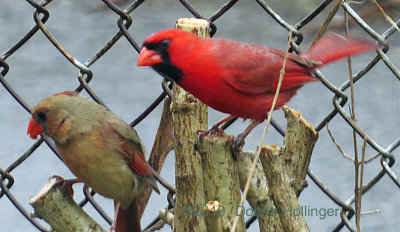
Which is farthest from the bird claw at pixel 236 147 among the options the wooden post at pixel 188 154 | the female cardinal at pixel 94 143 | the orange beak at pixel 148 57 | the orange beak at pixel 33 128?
the orange beak at pixel 33 128

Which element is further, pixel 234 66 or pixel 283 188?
pixel 234 66

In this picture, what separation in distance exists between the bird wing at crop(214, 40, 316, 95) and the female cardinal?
38 cm

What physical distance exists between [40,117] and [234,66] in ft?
1.81

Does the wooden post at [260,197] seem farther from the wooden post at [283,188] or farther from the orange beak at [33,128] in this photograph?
the orange beak at [33,128]

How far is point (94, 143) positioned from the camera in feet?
7.48

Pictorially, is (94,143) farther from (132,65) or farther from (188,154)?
(132,65)

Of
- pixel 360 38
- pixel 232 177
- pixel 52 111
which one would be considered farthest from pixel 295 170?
pixel 52 111

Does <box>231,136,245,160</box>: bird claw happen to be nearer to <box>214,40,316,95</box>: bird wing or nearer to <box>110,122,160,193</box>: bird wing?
<box>214,40,316,95</box>: bird wing

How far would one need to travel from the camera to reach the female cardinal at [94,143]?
2256 millimetres

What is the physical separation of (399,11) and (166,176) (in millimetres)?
2121

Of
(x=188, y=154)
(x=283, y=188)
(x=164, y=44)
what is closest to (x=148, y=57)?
(x=164, y=44)

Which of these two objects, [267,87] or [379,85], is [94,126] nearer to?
[267,87]

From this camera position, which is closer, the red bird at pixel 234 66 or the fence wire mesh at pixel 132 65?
the red bird at pixel 234 66

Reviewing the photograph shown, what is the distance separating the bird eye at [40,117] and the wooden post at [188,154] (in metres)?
0.37
